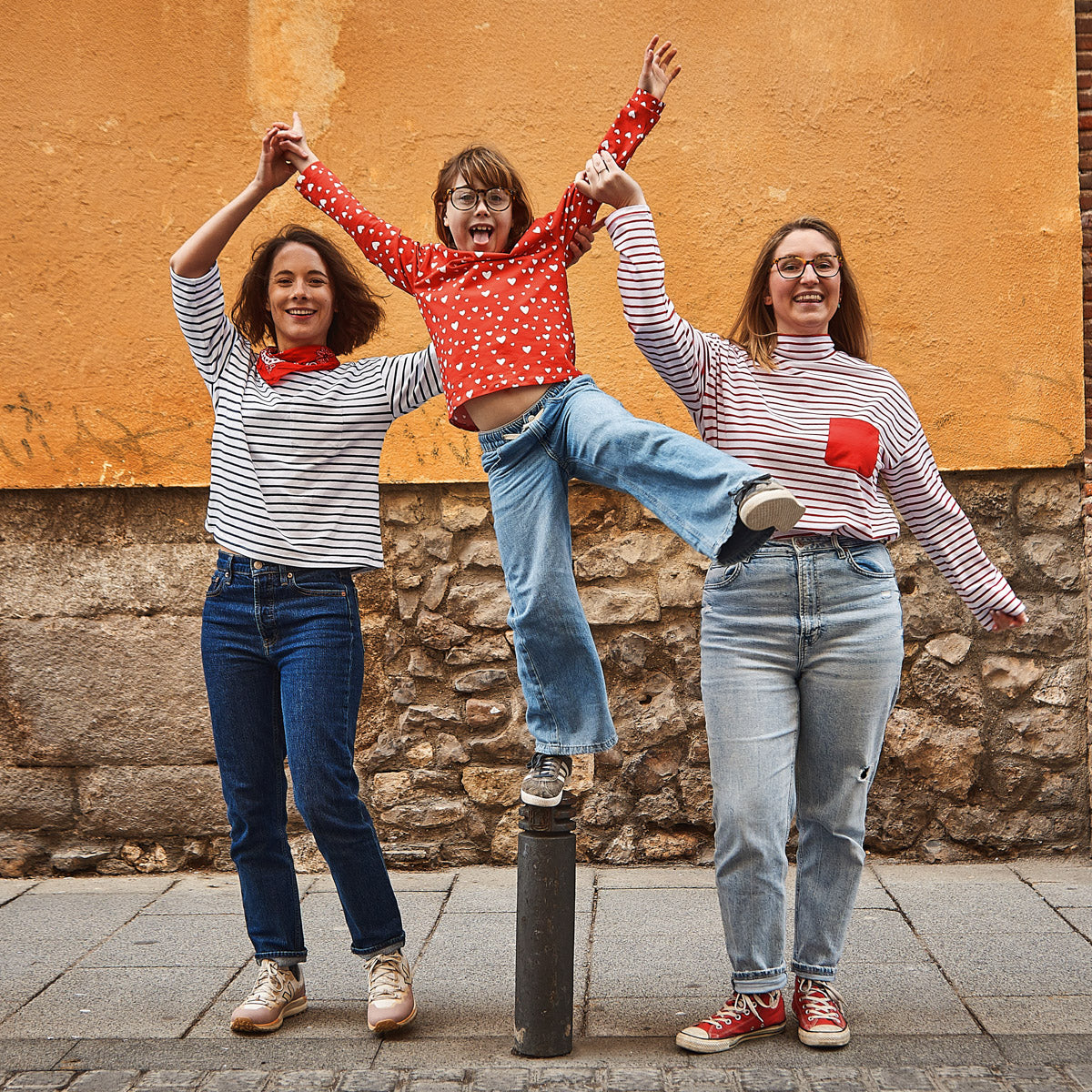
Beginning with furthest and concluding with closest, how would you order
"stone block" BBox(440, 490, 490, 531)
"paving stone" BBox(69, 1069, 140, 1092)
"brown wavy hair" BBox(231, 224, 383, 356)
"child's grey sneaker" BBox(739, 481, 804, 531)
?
"stone block" BBox(440, 490, 490, 531), "brown wavy hair" BBox(231, 224, 383, 356), "paving stone" BBox(69, 1069, 140, 1092), "child's grey sneaker" BBox(739, 481, 804, 531)

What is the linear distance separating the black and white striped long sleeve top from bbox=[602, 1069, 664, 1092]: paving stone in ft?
4.31

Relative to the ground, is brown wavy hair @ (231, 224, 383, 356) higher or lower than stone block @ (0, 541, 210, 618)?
higher

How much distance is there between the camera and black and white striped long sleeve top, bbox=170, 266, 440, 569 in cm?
290

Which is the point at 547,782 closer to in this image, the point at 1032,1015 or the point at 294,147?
the point at 1032,1015

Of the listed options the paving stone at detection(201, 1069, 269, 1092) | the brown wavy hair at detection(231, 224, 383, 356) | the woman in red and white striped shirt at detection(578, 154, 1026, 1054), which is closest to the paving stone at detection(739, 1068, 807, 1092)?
the woman in red and white striped shirt at detection(578, 154, 1026, 1054)

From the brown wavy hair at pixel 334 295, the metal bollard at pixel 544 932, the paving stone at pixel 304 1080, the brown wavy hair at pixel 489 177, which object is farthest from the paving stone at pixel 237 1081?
the brown wavy hair at pixel 489 177

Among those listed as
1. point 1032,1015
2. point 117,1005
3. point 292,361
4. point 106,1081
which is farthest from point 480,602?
point 1032,1015

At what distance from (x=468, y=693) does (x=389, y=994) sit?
1711 mm

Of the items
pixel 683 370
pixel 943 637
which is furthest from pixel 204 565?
pixel 943 637

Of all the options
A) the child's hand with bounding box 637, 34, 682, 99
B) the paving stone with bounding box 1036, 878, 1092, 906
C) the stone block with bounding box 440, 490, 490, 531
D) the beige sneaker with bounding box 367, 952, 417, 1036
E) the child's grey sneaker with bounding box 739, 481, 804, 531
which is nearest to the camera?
the child's grey sneaker with bounding box 739, 481, 804, 531

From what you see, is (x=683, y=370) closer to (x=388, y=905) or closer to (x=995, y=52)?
(x=388, y=905)

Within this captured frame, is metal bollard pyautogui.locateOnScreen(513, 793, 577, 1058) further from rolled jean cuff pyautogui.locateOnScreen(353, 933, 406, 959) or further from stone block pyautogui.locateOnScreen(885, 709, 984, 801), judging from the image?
stone block pyautogui.locateOnScreen(885, 709, 984, 801)

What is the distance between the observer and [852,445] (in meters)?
2.74

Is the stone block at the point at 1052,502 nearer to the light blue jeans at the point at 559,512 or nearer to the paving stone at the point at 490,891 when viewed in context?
the paving stone at the point at 490,891
